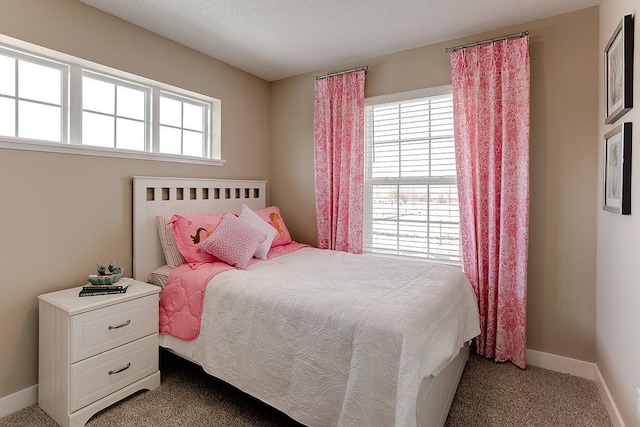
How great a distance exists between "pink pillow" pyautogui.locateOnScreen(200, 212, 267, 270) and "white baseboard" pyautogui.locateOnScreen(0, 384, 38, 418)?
4.17 ft

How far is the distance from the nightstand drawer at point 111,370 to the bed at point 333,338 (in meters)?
0.14

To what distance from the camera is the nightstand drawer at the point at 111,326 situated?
1806 millimetres

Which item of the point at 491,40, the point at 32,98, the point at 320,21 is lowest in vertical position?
the point at 32,98

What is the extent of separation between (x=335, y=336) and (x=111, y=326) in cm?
132

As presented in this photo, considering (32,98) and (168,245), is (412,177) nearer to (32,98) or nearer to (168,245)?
(168,245)

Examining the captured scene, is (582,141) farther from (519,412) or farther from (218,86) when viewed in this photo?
(218,86)

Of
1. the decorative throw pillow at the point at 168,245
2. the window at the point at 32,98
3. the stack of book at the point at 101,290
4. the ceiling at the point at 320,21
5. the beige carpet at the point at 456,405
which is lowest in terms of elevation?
the beige carpet at the point at 456,405

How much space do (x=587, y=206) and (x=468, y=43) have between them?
4.91 feet

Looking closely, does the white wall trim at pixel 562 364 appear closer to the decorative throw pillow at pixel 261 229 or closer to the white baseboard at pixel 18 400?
the decorative throw pillow at pixel 261 229

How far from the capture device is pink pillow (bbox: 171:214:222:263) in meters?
2.46

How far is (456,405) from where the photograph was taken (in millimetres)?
2020

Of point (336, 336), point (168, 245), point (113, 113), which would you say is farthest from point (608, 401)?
point (113, 113)

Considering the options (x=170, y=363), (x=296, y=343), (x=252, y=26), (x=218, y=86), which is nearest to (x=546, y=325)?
(x=296, y=343)

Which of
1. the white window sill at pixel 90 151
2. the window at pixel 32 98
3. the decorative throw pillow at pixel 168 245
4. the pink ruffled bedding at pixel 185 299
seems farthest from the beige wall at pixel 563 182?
the window at pixel 32 98
